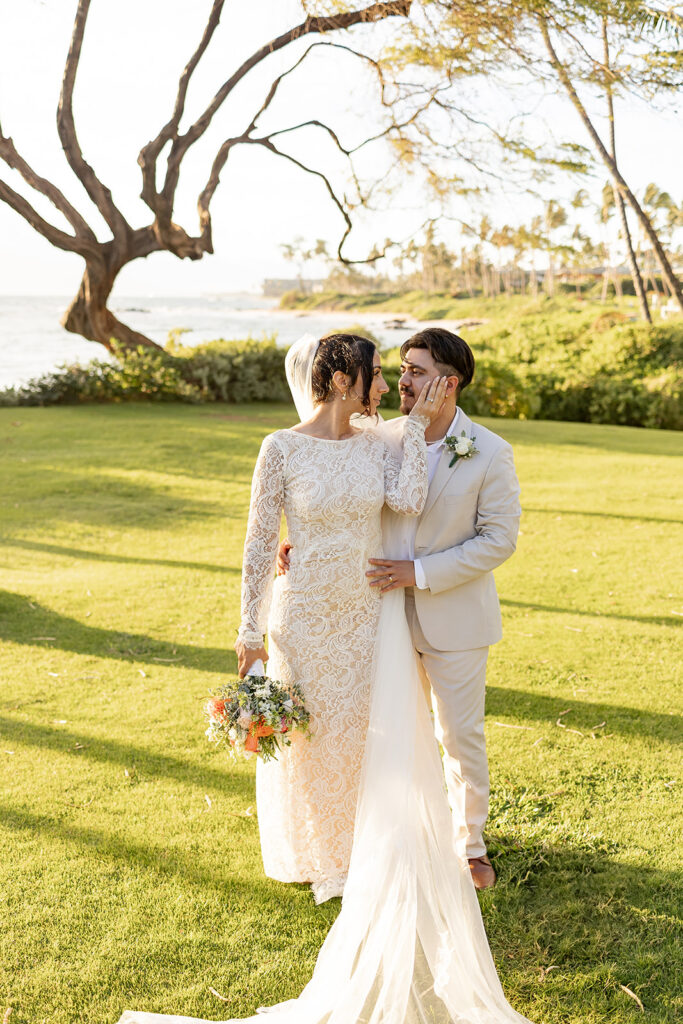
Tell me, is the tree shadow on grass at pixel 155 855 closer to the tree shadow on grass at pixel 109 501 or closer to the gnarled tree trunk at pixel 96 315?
the tree shadow on grass at pixel 109 501

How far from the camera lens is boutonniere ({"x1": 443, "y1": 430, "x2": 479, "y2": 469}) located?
11.1ft

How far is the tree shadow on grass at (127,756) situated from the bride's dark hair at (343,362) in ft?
7.68

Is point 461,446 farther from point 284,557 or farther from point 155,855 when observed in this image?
point 155,855

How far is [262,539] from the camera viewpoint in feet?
11.0

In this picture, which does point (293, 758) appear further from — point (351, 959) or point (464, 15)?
point (464, 15)

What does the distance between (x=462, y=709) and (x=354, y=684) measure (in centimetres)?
47

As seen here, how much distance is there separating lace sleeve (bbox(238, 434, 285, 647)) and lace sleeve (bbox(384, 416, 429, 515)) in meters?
0.43

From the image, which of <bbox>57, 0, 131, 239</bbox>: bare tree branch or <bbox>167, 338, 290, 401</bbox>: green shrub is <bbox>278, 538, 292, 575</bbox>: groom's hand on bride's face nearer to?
<bbox>57, 0, 131, 239</bbox>: bare tree branch

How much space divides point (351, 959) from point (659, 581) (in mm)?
6194

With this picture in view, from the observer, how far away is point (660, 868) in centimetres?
383

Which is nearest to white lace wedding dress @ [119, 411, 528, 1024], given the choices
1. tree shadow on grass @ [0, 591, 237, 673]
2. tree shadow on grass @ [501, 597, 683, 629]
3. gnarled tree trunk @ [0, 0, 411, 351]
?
tree shadow on grass @ [0, 591, 237, 673]

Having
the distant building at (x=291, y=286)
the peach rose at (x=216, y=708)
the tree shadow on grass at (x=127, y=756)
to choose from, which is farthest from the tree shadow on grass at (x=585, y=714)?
the distant building at (x=291, y=286)

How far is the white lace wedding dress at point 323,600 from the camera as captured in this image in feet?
10.9

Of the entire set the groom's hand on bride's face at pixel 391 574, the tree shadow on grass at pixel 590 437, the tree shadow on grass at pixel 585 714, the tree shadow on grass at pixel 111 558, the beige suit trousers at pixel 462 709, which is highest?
the groom's hand on bride's face at pixel 391 574
